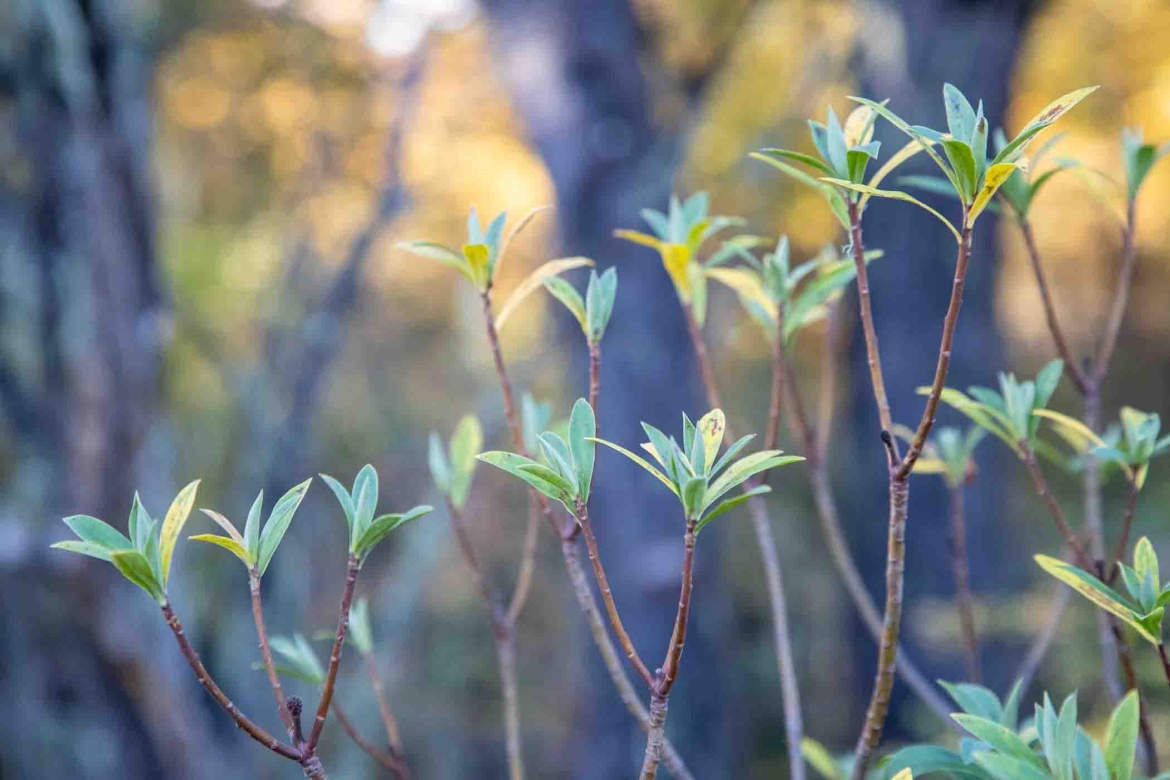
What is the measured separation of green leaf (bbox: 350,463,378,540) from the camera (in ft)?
0.89

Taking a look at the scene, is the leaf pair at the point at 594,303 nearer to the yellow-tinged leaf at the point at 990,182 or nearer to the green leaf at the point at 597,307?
the green leaf at the point at 597,307

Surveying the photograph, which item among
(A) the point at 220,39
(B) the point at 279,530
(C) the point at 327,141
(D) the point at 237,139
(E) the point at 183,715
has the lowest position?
(E) the point at 183,715

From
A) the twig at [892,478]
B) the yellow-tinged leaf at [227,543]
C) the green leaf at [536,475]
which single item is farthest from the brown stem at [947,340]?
the yellow-tinged leaf at [227,543]

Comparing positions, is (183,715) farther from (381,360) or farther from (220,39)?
(381,360)

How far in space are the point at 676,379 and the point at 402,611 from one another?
0.63 m

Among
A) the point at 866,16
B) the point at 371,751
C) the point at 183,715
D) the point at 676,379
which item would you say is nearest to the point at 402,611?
the point at 183,715

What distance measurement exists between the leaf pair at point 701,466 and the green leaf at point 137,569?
0.44ft

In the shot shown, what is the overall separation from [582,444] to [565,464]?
1 centimetres

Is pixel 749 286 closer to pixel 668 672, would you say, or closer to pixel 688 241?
pixel 688 241

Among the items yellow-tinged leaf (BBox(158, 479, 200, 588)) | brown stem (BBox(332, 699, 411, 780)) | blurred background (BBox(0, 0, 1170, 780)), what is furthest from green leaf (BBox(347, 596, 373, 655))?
blurred background (BBox(0, 0, 1170, 780))

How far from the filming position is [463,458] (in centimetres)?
42

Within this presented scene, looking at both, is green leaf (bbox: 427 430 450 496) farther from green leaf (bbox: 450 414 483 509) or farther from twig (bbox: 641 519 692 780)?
twig (bbox: 641 519 692 780)

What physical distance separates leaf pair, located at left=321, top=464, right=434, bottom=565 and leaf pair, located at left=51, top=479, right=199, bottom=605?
0.05 m

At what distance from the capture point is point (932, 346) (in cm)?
179
